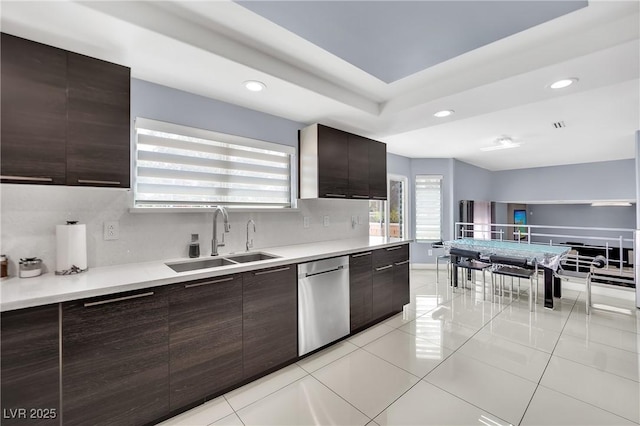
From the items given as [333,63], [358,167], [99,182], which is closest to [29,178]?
[99,182]

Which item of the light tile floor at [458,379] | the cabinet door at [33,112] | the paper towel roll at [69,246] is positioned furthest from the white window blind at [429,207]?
the cabinet door at [33,112]

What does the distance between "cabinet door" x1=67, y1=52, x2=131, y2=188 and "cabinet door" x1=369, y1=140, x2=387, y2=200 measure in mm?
2678

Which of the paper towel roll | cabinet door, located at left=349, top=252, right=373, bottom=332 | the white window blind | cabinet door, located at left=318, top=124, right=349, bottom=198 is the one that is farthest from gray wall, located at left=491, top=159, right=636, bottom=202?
the paper towel roll

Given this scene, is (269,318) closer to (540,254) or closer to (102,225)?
(102,225)

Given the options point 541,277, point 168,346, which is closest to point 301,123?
point 168,346

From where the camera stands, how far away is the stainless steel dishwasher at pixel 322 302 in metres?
2.31

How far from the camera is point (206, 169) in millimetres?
2441

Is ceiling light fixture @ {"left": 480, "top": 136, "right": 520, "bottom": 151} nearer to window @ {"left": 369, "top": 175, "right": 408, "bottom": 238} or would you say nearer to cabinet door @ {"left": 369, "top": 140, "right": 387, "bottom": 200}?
window @ {"left": 369, "top": 175, "right": 408, "bottom": 238}

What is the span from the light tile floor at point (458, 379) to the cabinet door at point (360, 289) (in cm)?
19

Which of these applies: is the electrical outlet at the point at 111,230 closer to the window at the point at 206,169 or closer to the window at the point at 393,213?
the window at the point at 206,169

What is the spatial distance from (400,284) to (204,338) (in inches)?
93.9

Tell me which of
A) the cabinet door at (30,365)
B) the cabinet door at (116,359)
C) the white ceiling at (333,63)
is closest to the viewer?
the cabinet door at (30,365)

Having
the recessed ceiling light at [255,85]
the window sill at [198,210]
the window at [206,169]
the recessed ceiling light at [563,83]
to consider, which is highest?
the recessed ceiling light at [255,85]

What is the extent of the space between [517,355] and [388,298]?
49.9 inches
